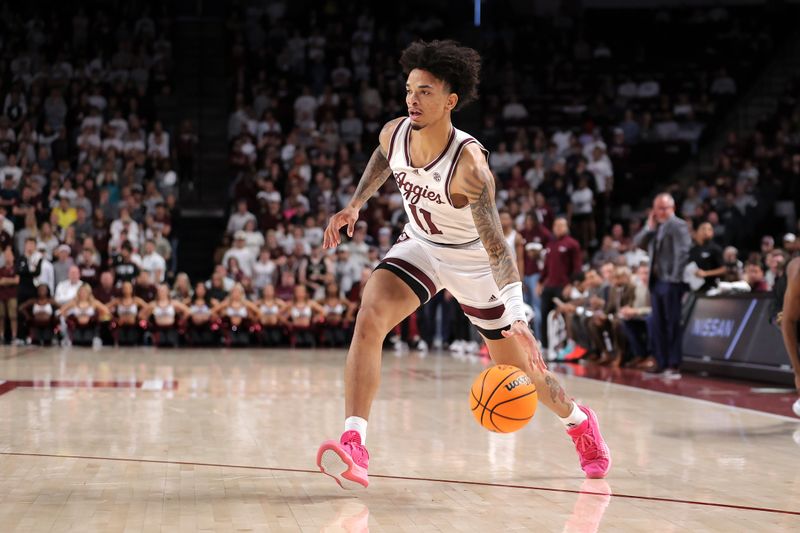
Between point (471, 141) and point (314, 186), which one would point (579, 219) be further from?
point (471, 141)

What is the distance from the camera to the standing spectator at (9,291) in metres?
16.5

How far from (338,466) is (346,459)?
13 cm

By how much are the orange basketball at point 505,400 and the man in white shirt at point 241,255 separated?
506 inches

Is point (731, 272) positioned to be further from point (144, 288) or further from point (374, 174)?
point (144, 288)

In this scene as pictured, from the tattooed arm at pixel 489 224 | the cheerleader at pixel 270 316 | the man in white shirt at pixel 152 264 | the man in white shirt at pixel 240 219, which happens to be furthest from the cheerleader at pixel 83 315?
the tattooed arm at pixel 489 224

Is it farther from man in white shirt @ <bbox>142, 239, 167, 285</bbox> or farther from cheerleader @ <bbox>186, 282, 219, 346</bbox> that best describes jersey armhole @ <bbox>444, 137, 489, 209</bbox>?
man in white shirt @ <bbox>142, 239, 167, 285</bbox>

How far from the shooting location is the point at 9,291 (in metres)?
16.6

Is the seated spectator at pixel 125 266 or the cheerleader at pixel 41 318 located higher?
the seated spectator at pixel 125 266

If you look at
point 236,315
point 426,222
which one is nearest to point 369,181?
point 426,222

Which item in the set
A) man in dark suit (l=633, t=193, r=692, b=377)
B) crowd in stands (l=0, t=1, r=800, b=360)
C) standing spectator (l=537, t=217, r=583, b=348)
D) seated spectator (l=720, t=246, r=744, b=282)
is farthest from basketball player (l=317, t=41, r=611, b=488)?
standing spectator (l=537, t=217, r=583, b=348)

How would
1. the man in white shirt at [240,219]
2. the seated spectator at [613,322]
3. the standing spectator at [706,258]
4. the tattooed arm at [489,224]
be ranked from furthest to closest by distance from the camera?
1. the man in white shirt at [240,219]
2. the seated spectator at [613,322]
3. the standing spectator at [706,258]
4. the tattooed arm at [489,224]

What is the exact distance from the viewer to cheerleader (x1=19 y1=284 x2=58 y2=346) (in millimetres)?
16578

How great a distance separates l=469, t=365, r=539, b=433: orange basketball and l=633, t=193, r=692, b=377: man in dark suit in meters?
6.92

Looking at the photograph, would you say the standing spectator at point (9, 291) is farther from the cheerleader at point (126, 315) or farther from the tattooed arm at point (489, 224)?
the tattooed arm at point (489, 224)
